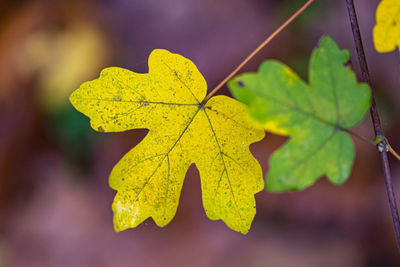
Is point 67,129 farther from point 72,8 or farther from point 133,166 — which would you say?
point 133,166

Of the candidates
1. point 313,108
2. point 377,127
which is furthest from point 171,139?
point 377,127

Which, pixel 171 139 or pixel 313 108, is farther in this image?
pixel 171 139

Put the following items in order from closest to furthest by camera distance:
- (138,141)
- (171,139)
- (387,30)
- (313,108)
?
(313,108) < (387,30) < (171,139) < (138,141)

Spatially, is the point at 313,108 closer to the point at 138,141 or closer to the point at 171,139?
the point at 171,139

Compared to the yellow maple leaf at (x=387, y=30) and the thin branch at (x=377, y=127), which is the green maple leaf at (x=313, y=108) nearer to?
the thin branch at (x=377, y=127)

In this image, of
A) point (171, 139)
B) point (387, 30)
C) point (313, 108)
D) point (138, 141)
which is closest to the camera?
point (313, 108)

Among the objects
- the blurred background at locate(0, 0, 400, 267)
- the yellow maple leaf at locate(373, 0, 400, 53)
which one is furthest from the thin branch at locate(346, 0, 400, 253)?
the blurred background at locate(0, 0, 400, 267)

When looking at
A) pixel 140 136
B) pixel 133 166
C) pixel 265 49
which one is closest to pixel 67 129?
pixel 140 136
